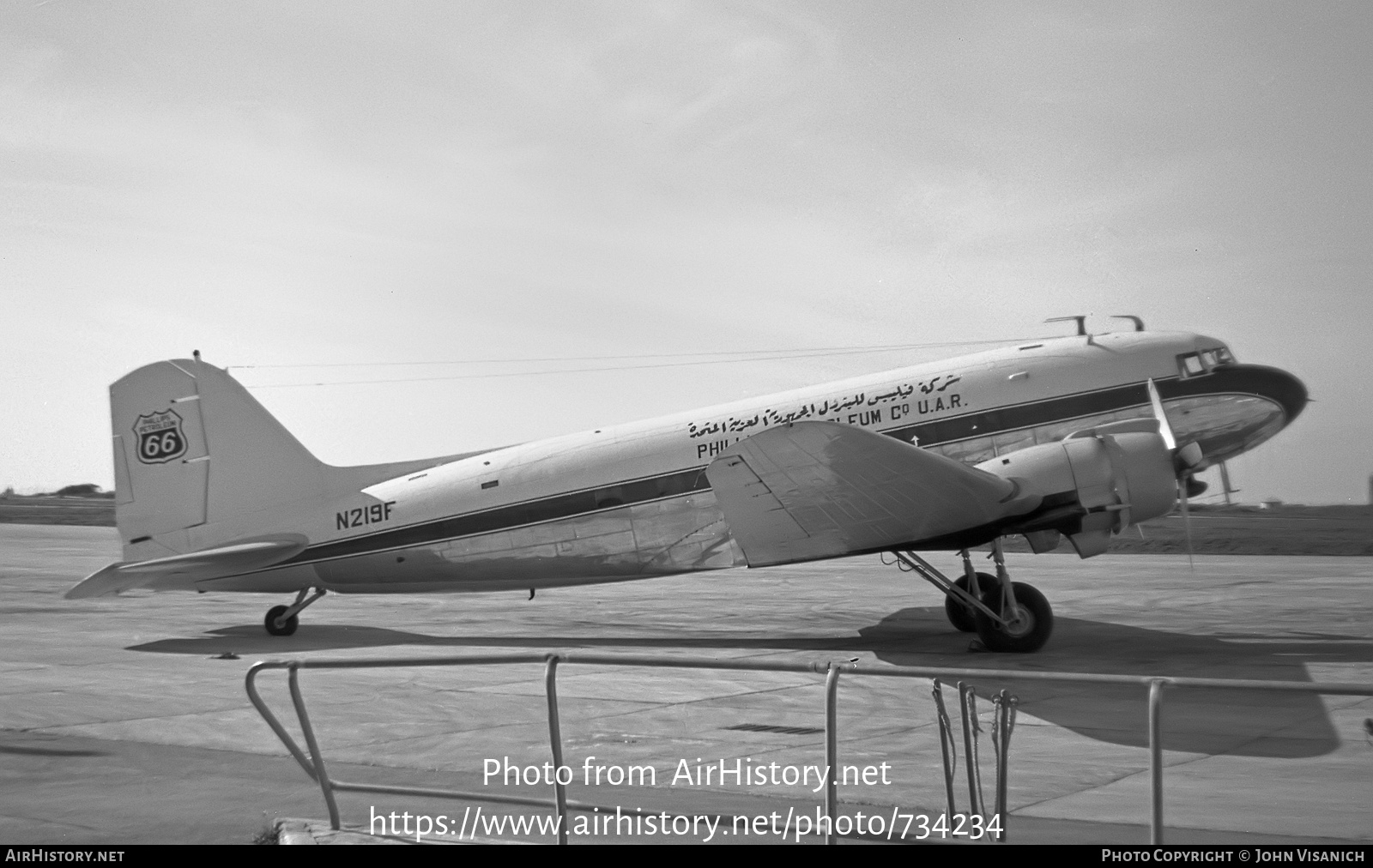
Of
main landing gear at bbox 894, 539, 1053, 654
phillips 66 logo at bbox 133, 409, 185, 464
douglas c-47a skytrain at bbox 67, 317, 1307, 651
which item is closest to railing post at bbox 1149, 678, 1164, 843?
douglas c-47a skytrain at bbox 67, 317, 1307, 651

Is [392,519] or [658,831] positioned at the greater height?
[392,519]

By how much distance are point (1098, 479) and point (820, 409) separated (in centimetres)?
367

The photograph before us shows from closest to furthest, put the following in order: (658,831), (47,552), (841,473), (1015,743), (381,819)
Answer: (658,831)
(381,819)
(1015,743)
(841,473)
(47,552)

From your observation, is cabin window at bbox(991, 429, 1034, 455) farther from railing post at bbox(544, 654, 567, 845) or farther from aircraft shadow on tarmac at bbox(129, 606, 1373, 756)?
railing post at bbox(544, 654, 567, 845)

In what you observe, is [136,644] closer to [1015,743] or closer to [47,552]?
[1015,743]

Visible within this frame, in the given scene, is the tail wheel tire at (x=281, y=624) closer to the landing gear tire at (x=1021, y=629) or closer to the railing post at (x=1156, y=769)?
the landing gear tire at (x=1021, y=629)

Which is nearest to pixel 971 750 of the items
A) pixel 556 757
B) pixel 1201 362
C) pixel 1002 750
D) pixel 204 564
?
pixel 1002 750

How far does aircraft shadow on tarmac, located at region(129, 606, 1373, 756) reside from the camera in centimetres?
572

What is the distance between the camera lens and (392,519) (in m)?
16.4

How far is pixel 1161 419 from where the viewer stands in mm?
13922

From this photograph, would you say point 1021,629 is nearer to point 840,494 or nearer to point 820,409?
point 840,494

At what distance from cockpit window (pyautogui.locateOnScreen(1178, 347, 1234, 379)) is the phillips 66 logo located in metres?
13.8

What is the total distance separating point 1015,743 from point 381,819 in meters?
4.25
